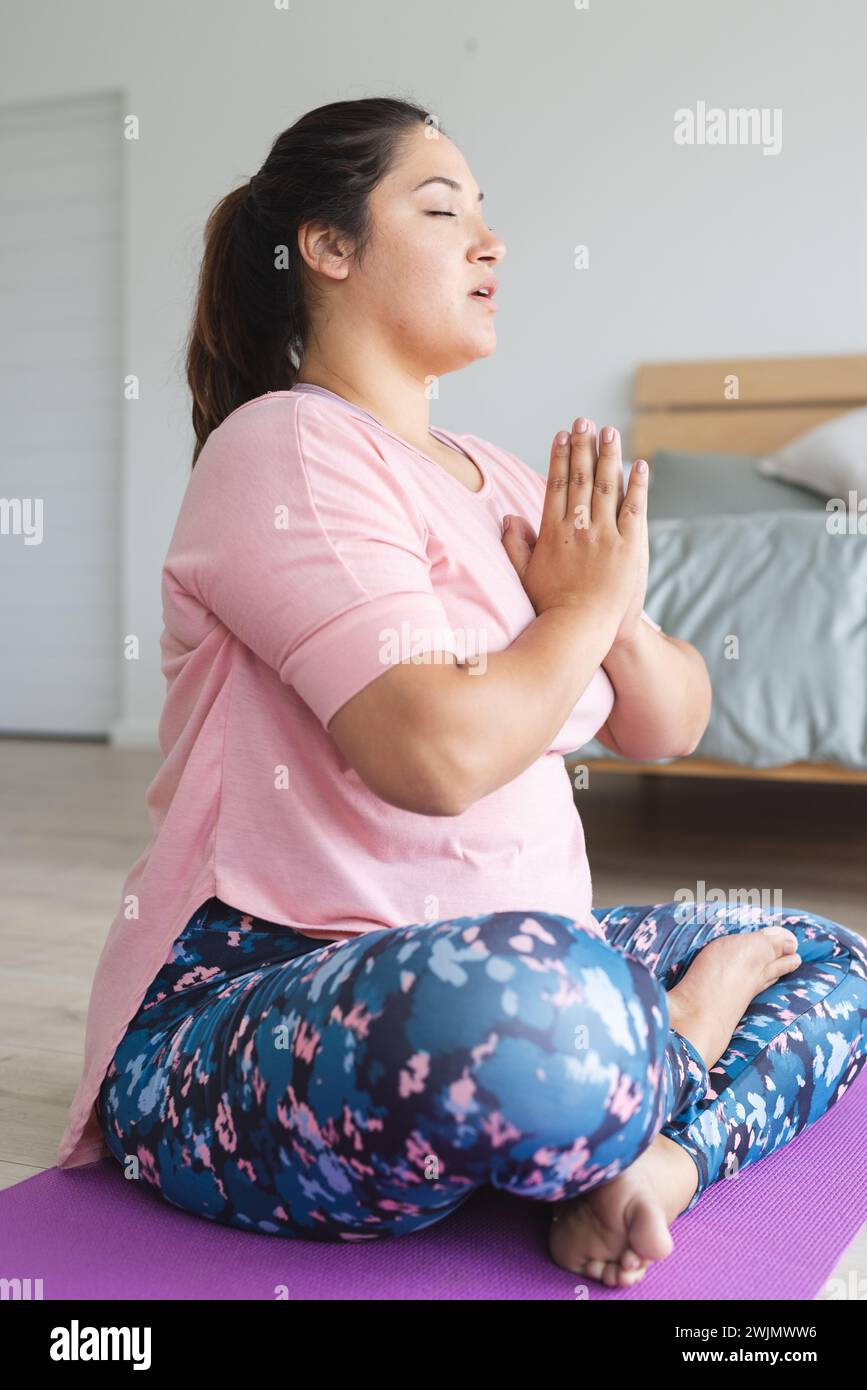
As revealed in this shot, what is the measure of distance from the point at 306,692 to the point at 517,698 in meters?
0.14

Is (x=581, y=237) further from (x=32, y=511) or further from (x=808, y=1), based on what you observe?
(x=32, y=511)

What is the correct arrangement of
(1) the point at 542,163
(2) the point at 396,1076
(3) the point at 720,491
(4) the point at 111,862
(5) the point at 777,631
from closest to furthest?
(2) the point at 396,1076 → (5) the point at 777,631 → (4) the point at 111,862 → (3) the point at 720,491 → (1) the point at 542,163

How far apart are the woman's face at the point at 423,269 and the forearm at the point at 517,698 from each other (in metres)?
0.24

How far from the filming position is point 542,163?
4.02 metres

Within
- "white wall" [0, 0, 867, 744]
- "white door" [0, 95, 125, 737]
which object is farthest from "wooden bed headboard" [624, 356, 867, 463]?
"white door" [0, 95, 125, 737]

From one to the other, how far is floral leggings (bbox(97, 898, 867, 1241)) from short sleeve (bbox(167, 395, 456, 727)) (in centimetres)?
18

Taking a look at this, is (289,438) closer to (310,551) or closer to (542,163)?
(310,551)

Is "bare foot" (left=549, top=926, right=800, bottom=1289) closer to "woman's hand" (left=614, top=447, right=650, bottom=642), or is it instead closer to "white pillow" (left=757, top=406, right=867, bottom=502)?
"woman's hand" (left=614, top=447, right=650, bottom=642)

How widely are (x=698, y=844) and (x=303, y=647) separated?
1990 millimetres

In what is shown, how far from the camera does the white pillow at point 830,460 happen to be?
10.4 feet

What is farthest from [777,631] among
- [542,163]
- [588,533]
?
[542,163]

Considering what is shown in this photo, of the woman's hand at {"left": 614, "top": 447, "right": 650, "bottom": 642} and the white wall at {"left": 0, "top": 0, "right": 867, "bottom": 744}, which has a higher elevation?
the white wall at {"left": 0, "top": 0, "right": 867, "bottom": 744}

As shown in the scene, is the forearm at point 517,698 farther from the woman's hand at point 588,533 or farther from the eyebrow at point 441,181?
the eyebrow at point 441,181

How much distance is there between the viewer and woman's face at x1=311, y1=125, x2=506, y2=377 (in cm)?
108
